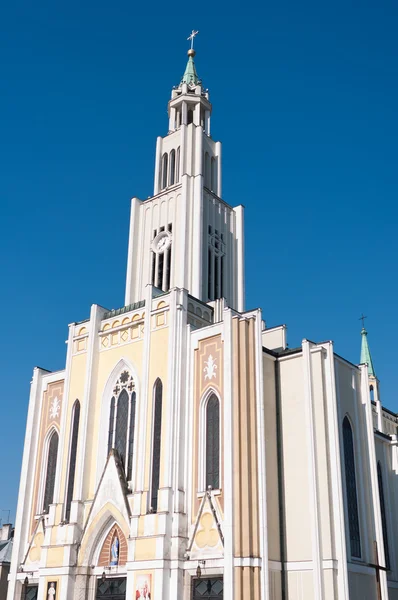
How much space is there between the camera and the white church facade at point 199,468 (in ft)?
93.8

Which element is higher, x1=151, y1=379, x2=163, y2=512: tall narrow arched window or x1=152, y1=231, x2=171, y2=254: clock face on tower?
x1=152, y1=231, x2=171, y2=254: clock face on tower

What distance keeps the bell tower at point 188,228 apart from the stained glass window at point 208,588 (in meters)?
19.6

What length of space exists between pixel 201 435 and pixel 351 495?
288 inches

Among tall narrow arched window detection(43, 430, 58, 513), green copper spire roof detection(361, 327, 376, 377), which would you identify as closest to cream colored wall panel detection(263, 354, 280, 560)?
tall narrow arched window detection(43, 430, 58, 513)

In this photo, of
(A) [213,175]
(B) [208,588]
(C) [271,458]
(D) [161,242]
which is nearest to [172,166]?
(A) [213,175]

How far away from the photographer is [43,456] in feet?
127

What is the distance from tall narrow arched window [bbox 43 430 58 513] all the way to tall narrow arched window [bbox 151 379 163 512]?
8261 millimetres

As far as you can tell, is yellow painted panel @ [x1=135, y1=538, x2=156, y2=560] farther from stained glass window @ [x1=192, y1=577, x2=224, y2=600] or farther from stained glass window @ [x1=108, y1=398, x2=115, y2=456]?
stained glass window @ [x1=108, y1=398, x2=115, y2=456]

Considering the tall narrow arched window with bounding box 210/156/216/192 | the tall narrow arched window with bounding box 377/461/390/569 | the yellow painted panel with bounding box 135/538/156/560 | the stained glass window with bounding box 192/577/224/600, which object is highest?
the tall narrow arched window with bounding box 210/156/216/192

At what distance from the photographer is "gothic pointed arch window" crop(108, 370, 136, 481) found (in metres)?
34.5

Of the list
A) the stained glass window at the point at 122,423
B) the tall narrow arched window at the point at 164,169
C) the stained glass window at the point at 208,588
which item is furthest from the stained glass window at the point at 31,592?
the tall narrow arched window at the point at 164,169

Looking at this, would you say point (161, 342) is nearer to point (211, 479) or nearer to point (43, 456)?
point (211, 479)

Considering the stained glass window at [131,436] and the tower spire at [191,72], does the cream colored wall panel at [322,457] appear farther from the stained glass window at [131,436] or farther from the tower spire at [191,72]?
the tower spire at [191,72]

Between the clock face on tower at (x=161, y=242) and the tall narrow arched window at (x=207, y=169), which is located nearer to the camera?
the clock face on tower at (x=161, y=242)
